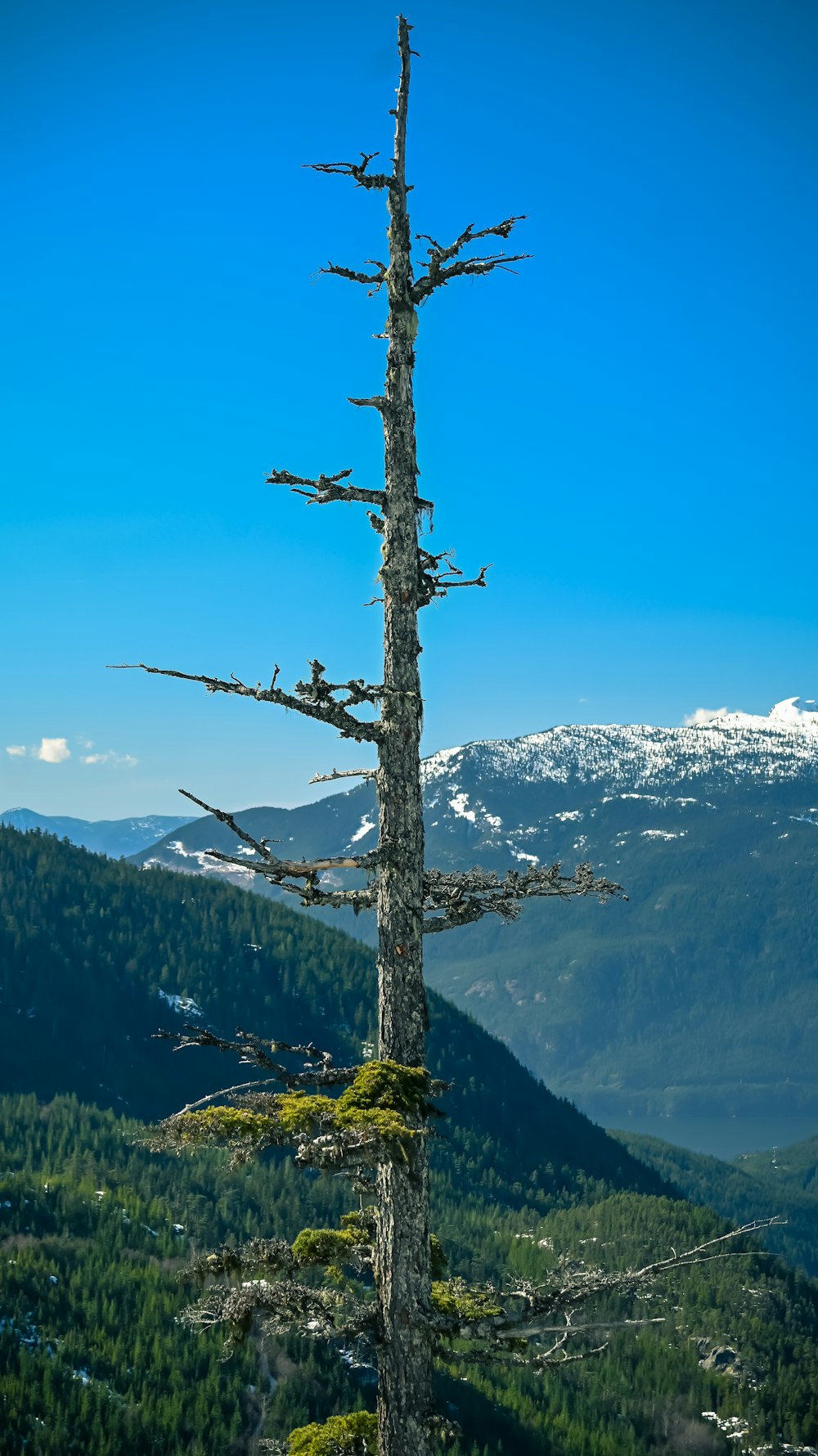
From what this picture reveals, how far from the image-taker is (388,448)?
22031mm

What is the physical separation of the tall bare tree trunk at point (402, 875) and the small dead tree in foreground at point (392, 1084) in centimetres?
3

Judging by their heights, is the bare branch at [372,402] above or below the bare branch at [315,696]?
above

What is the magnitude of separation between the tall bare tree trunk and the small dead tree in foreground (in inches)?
1.1

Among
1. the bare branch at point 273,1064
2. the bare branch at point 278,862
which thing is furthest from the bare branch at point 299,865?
the bare branch at point 273,1064

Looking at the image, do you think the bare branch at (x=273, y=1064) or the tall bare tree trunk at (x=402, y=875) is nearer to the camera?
the bare branch at (x=273, y=1064)

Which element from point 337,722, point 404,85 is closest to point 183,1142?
point 337,722

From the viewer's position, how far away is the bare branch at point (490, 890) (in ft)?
69.3

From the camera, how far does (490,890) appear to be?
21.7 meters

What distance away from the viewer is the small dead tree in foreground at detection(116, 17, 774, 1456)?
1917 cm

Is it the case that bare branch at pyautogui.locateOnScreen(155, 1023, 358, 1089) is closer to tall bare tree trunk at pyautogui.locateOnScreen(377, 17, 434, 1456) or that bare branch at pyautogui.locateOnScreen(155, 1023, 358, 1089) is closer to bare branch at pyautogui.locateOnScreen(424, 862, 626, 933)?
tall bare tree trunk at pyautogui.locateOnScreen(377, 17, 434, 1456)

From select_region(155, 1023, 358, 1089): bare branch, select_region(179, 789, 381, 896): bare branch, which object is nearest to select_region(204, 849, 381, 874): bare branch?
select_region(179, 789, 381, 896): bare branch

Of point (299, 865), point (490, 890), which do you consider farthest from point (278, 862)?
point (490, 890)

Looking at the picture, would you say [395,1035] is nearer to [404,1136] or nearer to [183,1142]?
[404,1136]

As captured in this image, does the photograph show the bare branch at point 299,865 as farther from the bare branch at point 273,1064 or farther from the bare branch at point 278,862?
the bare branch at point 273,1064
